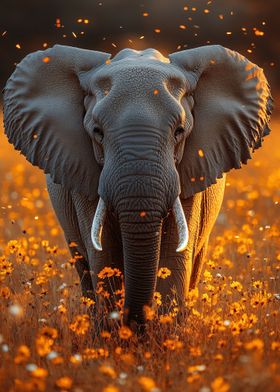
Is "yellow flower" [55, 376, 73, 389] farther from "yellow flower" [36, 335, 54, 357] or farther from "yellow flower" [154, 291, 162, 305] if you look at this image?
"yellow flower" [154, 291, 162, 305]

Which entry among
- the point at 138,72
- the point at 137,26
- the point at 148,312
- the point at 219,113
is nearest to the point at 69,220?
the point at 219,113

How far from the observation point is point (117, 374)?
5570 millimetres

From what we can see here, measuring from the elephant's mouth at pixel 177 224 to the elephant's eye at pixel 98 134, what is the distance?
0.42 meters

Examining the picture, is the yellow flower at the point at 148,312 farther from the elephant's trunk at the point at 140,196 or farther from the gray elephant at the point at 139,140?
the gray elephant at the point at 139,140

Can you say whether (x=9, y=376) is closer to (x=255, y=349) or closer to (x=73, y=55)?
(x=255, y=349)

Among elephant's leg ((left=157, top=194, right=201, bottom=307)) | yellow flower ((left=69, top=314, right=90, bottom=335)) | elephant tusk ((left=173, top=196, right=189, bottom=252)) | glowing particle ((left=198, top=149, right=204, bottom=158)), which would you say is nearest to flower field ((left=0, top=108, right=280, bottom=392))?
yellow flower ((left=69, top=314, right=90, bottom=335))

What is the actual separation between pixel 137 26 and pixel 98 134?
125 ft

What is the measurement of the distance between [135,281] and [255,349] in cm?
145

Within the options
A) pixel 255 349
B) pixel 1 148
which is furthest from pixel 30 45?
pixel 255 349

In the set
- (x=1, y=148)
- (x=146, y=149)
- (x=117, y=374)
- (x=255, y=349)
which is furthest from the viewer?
(x=1, y=148)

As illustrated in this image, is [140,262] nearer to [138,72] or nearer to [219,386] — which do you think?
[138,72]

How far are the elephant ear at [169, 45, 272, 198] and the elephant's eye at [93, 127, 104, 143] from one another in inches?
26.4

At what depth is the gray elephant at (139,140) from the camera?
20.2 ft

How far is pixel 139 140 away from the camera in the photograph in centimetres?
609
